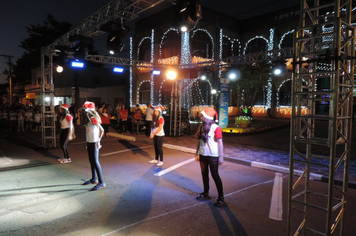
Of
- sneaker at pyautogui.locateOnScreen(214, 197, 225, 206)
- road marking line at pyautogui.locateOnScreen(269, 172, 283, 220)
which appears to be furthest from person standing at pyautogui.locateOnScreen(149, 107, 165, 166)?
road marking line at pyautogui.locateOnScreen(269, 172, 283, 220)

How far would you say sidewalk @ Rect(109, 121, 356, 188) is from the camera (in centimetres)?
700

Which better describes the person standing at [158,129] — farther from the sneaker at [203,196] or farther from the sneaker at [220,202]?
the sneaker at [220,202]

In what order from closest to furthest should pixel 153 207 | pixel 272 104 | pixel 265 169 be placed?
pixel 153 207
pixel 265 169
pixel 272 104

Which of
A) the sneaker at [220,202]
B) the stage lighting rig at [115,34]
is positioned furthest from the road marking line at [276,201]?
the stage lighting rig at [115,34]

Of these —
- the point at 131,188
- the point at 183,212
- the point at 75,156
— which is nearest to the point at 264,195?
the point at 183,212

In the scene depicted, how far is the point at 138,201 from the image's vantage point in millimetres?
4922

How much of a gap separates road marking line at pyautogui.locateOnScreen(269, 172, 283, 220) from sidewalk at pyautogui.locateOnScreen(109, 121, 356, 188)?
111 cm

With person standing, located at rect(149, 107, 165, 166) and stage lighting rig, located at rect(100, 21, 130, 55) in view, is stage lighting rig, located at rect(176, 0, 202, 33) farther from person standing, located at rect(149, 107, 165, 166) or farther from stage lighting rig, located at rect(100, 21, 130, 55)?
stage lighting rig, located at rect(100, 21, 130, 55)

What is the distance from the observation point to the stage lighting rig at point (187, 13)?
270 inches

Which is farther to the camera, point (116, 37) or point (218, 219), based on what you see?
point (116, 37)

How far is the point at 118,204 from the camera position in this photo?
15.7 feet

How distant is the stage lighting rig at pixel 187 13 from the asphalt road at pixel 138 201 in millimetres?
4275

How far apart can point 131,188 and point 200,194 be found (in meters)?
1.65

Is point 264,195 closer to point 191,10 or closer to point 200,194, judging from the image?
point 200,194
